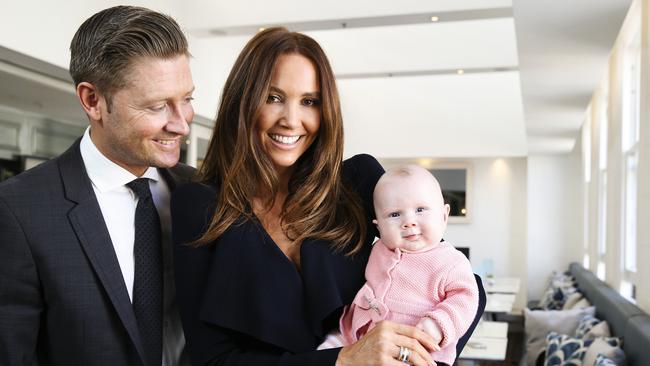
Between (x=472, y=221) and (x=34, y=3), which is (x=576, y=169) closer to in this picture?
(x=472, y=221)

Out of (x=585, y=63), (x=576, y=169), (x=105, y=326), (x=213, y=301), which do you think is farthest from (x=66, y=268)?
(x=576, y=169)

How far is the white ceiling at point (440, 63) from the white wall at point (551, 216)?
73cm

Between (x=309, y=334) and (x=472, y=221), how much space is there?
12.5 metres

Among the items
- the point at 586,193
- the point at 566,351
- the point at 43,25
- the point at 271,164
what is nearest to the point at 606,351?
the point at 566,351

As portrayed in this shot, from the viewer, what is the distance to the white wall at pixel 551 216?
12570 mm

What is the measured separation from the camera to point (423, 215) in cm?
153

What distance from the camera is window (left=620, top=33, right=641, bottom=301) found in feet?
17.9

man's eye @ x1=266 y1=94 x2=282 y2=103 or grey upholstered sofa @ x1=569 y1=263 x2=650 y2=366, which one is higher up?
man's eye @ x1=266 y1=94 x2=282 y2=103

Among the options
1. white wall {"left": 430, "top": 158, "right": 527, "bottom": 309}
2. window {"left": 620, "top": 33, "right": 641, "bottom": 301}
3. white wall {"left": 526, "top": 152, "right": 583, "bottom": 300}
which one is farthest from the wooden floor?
white wall {"left": 430, "top": 158, "right": 527, "bottom": 309}

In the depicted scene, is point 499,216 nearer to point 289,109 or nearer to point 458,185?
point 458,185

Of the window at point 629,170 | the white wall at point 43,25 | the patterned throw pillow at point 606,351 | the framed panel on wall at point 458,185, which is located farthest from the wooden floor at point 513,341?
the white wall at point 43,25

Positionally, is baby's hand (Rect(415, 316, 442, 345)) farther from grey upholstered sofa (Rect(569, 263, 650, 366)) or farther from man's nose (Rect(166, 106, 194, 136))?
grey upholstered sofa (Rect(569, 263, 650, 366))

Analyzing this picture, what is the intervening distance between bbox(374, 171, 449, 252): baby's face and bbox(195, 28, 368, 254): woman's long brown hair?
93mm

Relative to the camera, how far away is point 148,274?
159 cm
